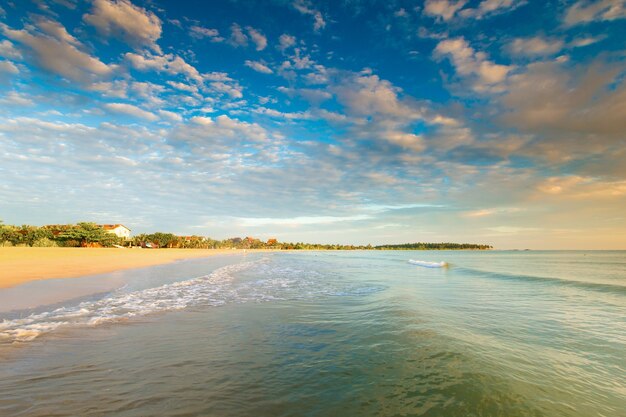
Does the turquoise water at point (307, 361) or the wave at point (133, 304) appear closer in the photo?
the turquoise water at point (307, 361)

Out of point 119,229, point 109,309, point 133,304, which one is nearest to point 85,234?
point 119,229

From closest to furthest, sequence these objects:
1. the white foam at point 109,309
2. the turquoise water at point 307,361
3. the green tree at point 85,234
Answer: the turquoise water at point 307,361
the white foam at point 109,309
the green tree at point 85,234

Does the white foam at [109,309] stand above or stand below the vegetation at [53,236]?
below

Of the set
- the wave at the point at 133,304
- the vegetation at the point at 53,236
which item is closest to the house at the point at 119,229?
the vegetation at the point at 53,236

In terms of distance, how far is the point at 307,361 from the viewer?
237 inches

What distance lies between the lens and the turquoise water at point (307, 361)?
14.3 ft

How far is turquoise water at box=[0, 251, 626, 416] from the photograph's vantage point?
14.3 feet

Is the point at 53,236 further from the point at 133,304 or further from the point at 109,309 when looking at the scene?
the point at 109,309

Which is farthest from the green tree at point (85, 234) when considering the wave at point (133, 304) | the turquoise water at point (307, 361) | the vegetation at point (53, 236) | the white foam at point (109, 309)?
the turquoise water at point (307, 361)

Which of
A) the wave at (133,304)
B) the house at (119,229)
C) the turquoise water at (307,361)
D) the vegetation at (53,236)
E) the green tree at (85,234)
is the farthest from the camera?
the house at (119,229)

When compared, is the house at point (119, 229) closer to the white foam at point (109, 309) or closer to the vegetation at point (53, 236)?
the vegetation at point (53, 236)

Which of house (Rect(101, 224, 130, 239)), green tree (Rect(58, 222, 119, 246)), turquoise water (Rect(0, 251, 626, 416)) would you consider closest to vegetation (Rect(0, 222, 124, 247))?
green tree (Rect(58, 222, 119, 246))

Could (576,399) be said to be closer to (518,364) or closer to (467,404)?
(518,364)

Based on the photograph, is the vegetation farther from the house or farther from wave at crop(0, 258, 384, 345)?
wave at crop(0, 258, 384, 345)
